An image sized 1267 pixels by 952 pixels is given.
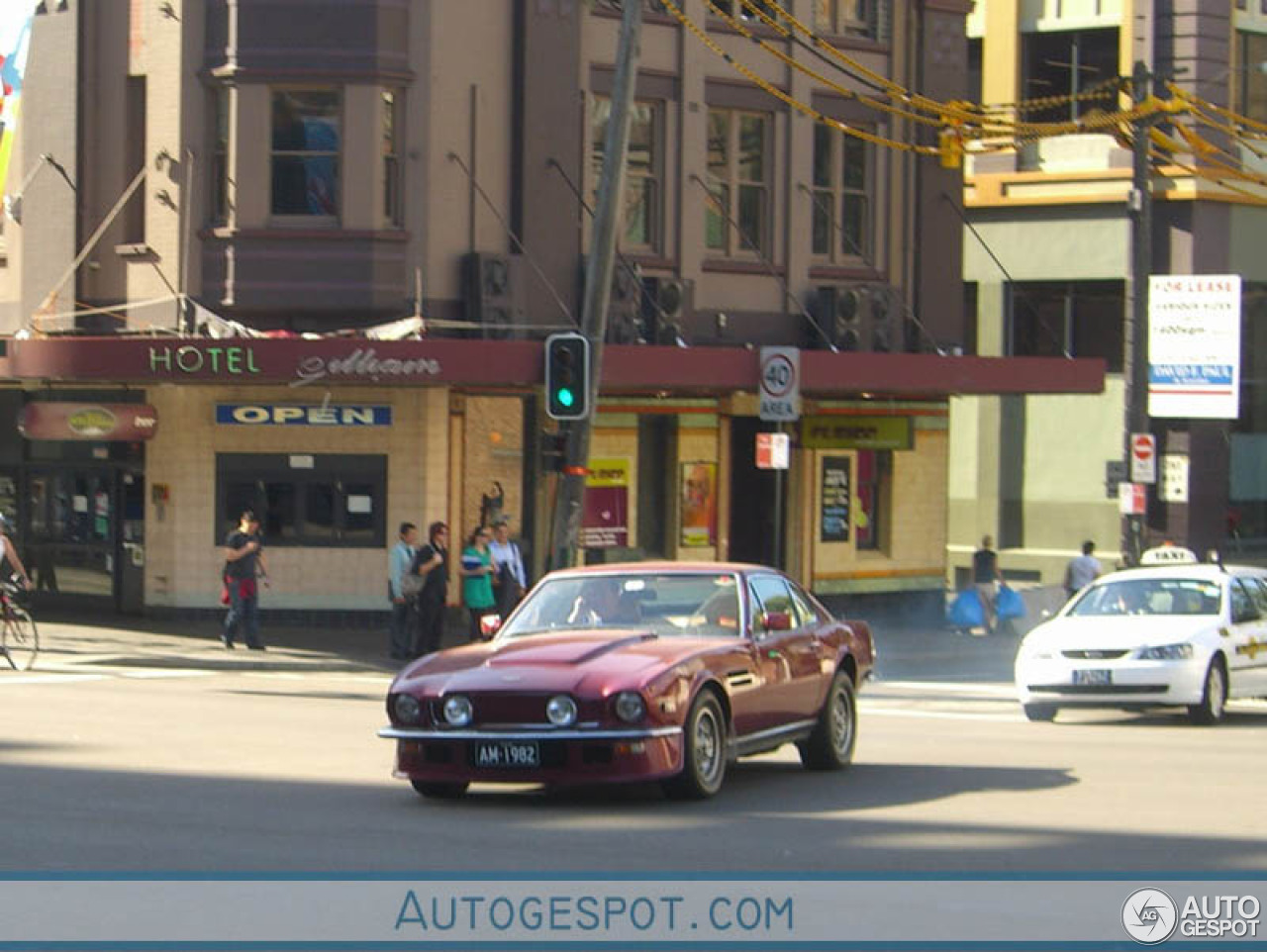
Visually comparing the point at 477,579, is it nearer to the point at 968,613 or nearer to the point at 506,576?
the point at 506,576

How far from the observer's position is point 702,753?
1312 cm

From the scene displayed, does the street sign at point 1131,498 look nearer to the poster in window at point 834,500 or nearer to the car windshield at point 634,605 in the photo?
the poster in window at point 834,500

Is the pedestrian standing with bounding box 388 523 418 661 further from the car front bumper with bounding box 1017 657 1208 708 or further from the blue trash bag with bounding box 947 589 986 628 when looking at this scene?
the blue trash bag with bounding box 947 589 986 628

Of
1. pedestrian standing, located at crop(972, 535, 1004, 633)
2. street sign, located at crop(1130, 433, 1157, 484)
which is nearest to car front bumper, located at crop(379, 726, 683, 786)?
street sign, located at crop(1130, 433, 1157, 484)

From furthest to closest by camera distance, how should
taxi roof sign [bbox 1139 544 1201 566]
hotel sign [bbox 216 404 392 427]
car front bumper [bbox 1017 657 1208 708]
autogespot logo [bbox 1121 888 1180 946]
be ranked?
taxi roof sign [bbox 1139 544 1201 566], hotel sign [bbox 216 404 392 427], car front bumper [bbox 1017 657 1208 708], autogespot logo [bbox 1121 888 1180 946]

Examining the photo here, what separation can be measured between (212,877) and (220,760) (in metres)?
5.58

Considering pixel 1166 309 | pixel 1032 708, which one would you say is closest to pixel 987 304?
pixel 1166 309

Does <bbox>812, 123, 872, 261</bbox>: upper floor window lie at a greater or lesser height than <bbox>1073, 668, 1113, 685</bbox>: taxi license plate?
greater

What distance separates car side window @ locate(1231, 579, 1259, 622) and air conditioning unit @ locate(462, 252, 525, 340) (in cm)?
1183

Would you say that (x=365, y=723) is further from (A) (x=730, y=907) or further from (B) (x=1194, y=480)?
(B) (x=1194, y=480)

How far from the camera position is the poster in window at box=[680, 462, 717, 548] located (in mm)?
33656

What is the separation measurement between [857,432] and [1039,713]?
48.8ft

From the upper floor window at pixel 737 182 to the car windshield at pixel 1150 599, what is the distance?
13510mm

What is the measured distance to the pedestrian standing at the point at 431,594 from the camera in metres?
26.1
